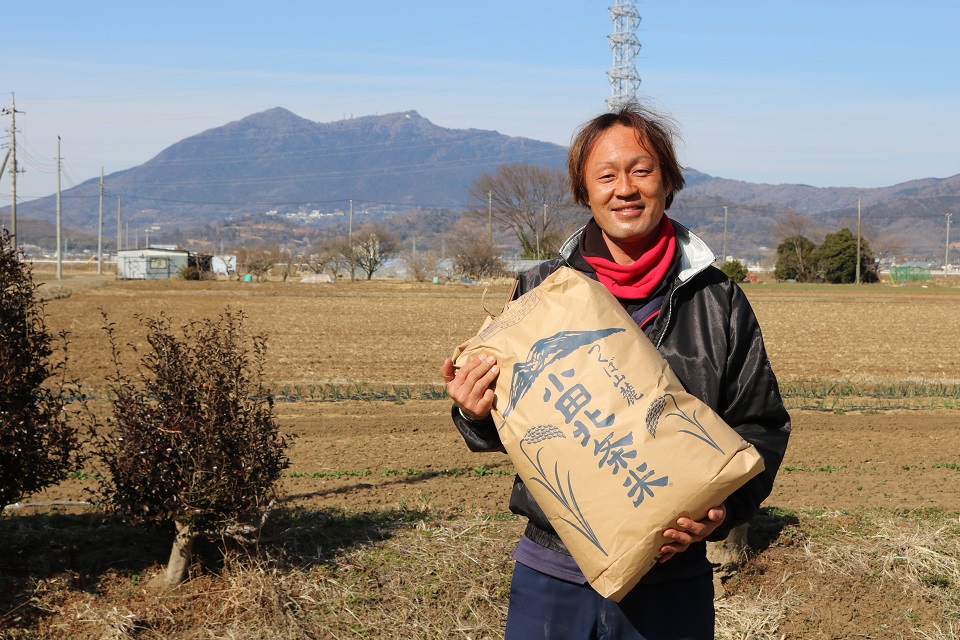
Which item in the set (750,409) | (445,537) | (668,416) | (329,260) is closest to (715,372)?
(750,409)

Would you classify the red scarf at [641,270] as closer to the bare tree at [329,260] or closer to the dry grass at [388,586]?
the dry grass at [388,586]

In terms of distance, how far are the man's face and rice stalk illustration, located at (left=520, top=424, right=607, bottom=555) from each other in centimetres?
56

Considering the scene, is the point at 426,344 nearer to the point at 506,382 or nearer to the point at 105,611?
the point at 105,611

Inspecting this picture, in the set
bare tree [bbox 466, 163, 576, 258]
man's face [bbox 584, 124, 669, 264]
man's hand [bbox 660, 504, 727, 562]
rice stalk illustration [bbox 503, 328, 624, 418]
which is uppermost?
bare tree [bbox 466, 163, 576, 258]

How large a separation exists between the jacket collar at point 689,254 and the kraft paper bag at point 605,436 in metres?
0.26

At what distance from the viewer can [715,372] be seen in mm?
2203

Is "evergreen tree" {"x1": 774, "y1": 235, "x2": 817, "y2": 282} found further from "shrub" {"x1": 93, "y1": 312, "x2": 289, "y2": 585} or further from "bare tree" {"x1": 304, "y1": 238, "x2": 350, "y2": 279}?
"shrub" {"x1": 93, "y1": 312, "x2": 289, "y2": 585}

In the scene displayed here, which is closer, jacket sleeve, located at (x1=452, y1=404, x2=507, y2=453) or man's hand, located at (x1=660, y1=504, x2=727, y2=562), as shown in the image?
man's hand, located at (x1=660, y1=504, x2=727, y2=562)

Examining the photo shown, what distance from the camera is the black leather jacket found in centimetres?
219

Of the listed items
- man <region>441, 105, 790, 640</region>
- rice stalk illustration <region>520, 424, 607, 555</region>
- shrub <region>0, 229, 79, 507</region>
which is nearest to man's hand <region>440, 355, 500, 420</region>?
man <region>441, 105, 790, 640</region>

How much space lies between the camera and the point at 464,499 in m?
7.05

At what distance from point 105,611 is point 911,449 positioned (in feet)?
28.2

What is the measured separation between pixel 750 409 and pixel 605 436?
42 cm

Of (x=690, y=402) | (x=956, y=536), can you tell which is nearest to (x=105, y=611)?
(x=690, y=402)
